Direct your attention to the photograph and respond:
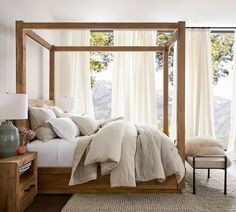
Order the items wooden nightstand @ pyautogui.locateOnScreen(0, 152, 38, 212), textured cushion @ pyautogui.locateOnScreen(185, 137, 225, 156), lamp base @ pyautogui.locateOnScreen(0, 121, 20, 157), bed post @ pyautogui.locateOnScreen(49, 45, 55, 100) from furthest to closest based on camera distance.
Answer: bed post @ pyautogui.locateOnScreen(49, 45, 55, 100)
textured cushion @ pyautogui.locateOnScreen(185, 137, 225, 156)
lamp base @ pyautogui.locateOnScreen(0, 121, 20, 157)
wooden nightstand @ pyautogui.locateOnScreen(0, 152, 38, 212)

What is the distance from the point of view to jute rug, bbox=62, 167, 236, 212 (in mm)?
2875

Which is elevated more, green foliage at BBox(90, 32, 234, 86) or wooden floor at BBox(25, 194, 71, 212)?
green foliage at BBox(90, 32, 234, 86)

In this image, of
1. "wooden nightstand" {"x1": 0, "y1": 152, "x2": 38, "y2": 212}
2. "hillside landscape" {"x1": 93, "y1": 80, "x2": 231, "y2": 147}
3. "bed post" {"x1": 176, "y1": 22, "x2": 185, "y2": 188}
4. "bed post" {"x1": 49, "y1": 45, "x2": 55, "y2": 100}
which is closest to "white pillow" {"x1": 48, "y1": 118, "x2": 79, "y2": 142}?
"wooden nightstand" {"x1": 0, "y1": 152, "x2": 38, "y2": 212}

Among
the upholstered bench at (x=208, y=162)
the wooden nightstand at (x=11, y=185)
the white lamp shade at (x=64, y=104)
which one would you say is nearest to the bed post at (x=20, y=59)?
the wooden nightstand at (x=11, y=185)

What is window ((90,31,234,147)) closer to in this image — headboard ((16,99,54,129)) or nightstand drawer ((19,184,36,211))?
headboard ((16,99,54,129))

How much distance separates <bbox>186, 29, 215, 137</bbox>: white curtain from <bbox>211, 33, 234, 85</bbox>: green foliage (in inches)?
14.0

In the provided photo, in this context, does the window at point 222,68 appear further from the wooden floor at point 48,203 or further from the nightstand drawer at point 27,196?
the nightstand drawer at point 27,196

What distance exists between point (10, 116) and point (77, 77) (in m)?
3.35

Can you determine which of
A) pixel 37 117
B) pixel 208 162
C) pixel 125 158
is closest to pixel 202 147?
pixel 208 162

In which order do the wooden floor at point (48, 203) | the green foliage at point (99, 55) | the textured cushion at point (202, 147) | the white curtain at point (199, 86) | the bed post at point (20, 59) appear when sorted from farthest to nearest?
1. the green foliage at point (99, 55)
2. the white curtain at point (199, 86)
3. the textured cushion at point (202, 147)
4. the bed post at point (20, 59)
5. the wooden floor at point (48, 203)

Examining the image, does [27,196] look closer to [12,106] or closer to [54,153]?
[54,153]

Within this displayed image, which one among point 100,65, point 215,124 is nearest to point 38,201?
point 100,65

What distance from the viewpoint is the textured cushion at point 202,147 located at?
11.2ft

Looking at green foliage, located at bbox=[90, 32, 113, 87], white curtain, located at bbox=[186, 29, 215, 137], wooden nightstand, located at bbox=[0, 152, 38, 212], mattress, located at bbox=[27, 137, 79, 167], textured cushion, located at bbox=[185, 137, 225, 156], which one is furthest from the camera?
green foliage, located at bbox=[90, 32, 113, 87]
